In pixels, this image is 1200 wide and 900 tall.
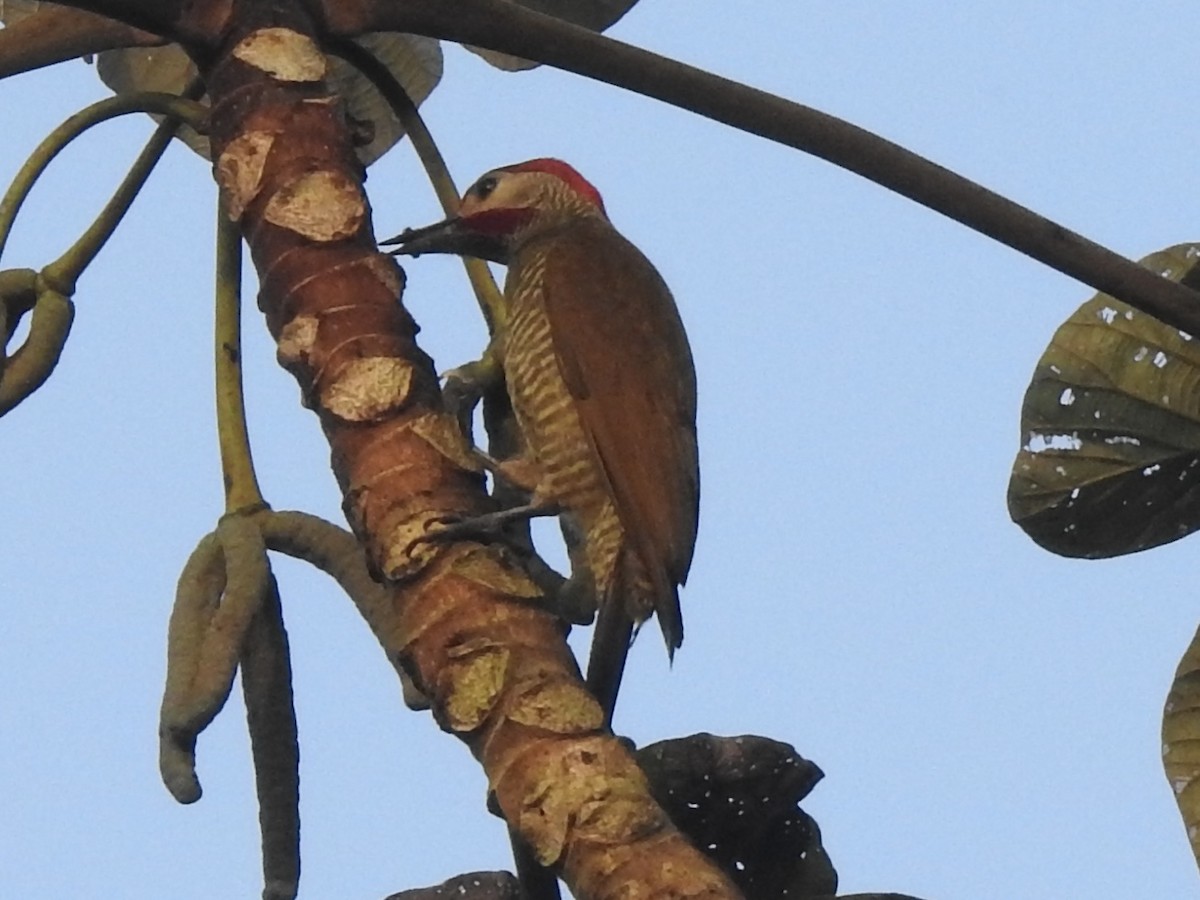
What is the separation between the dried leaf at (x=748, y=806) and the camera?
5.79ft

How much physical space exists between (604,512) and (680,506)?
0.50 ft

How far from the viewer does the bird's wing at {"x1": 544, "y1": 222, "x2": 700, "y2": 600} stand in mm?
2480

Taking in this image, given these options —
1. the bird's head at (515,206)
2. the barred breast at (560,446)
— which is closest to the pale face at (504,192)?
the bird's head at (515,206)

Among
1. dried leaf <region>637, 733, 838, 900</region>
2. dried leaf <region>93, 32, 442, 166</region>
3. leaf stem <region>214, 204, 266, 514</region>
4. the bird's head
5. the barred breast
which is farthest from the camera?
dried leaf <region>93, 32, 442, 166</region>

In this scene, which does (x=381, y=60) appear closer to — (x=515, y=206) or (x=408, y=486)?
(x=515, y=206)

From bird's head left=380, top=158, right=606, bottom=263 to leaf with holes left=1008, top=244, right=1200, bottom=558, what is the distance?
3.15 feet

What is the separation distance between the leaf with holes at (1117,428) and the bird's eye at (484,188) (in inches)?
40.4

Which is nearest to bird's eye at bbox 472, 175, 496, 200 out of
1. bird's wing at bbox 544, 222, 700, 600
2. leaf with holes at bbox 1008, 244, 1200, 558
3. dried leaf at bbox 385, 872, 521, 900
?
bird's wing at bbox 544, 222, 700, 600

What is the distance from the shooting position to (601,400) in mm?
2625

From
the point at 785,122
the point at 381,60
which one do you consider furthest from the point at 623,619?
the point at 381,60

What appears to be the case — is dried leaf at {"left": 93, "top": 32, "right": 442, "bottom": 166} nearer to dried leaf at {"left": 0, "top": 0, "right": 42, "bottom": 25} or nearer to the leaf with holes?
dried leaf at {"left": 0, "top": 0, "right": 42, "bottom": 25}

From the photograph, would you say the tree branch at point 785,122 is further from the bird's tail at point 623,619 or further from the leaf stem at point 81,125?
the bird's tail at point 623,619

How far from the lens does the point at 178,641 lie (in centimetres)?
177

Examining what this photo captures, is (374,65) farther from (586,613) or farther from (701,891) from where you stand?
(701,891)
